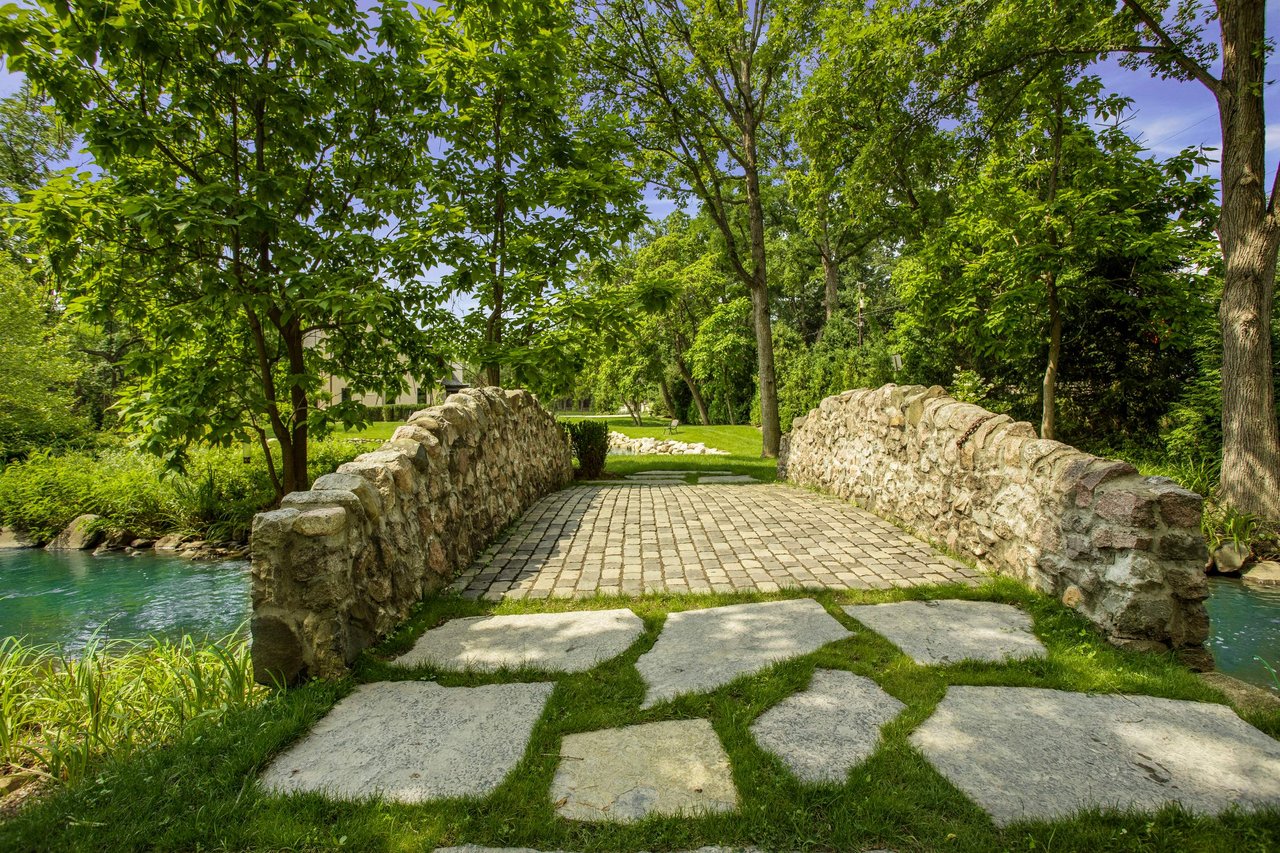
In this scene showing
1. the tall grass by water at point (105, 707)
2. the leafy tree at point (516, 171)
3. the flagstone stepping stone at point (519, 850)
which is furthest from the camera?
the leafy tree at point (516, 171)

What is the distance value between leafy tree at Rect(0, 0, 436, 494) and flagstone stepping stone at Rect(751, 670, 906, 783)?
4.03 metres

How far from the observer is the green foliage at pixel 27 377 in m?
9.95

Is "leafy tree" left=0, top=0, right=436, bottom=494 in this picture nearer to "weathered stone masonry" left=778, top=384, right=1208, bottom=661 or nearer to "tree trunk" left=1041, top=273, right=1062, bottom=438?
"weathered stone masonry" left=778, top=384, right=1208, bottom=661

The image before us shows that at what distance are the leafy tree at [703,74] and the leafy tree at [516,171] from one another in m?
3.97

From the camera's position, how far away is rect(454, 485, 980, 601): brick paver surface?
362cm

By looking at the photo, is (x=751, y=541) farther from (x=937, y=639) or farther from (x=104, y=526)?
(x=104, y=526)

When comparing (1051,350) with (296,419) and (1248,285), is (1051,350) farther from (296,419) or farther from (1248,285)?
(296,419)

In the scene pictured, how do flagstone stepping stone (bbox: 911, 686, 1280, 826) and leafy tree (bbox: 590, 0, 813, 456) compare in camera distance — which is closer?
flagstone stepping stone (bbox: 911, 686, 1280, 826)

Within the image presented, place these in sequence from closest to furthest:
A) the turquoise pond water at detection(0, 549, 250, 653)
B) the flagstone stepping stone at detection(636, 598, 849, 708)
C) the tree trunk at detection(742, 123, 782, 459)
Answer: the flagstone stepping stone at detection(636, 598, 849, 708) < the turquoise pond water at detection(0, 549, 250, 653) < the tree trunk at detection(742, 123, 782, 459)

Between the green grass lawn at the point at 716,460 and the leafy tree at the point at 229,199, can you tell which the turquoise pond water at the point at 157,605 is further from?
the green grass lawn at the point at 716,460

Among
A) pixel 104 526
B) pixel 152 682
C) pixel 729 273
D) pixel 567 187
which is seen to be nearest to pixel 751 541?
pixel 152 682

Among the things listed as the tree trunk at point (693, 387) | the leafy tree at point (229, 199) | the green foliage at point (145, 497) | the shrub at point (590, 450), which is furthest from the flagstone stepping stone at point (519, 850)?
the tree trunk at point (693, 387)

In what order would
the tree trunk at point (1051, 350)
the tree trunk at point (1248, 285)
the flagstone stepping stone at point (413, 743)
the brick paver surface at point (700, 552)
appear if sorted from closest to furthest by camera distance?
the flagstone stepping stone at point (413, 743) < the brick paver surface at point (700, 552) < the tree trunk at point (1248, 285) < the tree trunk at point (1051, 350)

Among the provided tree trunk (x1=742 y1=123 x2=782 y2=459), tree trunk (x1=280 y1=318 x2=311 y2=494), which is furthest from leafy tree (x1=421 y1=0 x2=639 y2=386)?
tree trunk (x1=742 y1=123 x2=782 y2=459)
